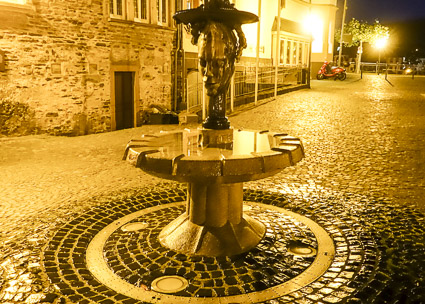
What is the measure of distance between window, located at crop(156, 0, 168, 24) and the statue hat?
431 inches

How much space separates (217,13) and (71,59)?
29.1ft

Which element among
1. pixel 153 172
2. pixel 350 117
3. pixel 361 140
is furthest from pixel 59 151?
pixel 350 117

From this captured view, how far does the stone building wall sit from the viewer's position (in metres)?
10.4

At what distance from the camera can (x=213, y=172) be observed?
10.6 ft

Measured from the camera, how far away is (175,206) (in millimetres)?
5266

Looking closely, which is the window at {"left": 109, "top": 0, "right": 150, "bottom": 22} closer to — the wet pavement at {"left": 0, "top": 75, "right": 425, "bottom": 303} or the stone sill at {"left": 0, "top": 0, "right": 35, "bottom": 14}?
the stone sill at {"left": 0, "top": 0, "right": 35, "bottom": 14}

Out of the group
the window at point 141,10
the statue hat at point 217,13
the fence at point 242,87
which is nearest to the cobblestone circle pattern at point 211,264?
the statue hat at point 217,13

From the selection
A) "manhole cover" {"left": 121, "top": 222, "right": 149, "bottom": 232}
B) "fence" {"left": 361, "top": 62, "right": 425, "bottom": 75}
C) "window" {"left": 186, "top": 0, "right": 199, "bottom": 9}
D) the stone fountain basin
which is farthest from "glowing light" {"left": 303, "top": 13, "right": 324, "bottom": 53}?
"manhole cover" {"left": 121, "top": 222, "right": 149, "bottom": 232}

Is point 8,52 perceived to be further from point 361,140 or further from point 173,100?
point 361,140

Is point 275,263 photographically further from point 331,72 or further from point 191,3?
point 331,72

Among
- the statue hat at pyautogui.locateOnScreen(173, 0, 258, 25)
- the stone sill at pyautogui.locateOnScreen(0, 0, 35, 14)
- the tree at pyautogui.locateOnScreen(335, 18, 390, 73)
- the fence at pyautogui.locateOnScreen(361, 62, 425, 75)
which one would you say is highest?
the tree at pyautogui.locateOnScreen(335, 18, 390, 73)

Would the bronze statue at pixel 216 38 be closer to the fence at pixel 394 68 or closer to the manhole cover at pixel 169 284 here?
the manhole cover at pixel 169 284

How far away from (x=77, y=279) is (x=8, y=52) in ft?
29.2

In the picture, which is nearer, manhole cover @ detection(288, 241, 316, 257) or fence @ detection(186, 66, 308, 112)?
manhole cover @ detection(288, 241, 316, 257)
